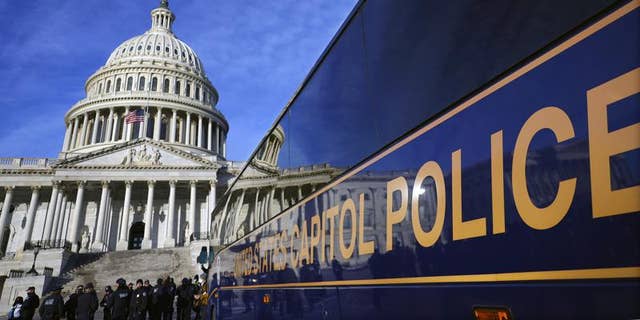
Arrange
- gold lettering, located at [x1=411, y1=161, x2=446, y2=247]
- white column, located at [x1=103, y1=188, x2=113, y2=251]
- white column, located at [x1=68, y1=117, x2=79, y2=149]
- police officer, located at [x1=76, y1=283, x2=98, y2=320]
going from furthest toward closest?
white column, located at [x1=68, y1=117, x2=79, y2=149], white column, located at [x1=103, y1=188, x2=113, y2=251], police officer, located at [x1=76, y1=283, x2=98, y2=320], gold lettering, located at [x1=411, y1=161, x2=446, y2=247]

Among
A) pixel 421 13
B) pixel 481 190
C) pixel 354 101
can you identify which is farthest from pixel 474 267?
pixel 354 101

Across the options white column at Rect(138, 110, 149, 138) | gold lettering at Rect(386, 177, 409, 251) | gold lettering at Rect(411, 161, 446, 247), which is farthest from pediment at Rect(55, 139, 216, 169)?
gold lettering at Rect(411, 161, 446, 247)

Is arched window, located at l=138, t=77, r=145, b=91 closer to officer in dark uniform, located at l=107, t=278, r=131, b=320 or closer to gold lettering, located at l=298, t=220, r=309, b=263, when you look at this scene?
officer in dark uniform, located at l=107, t=278, r=131, b=320

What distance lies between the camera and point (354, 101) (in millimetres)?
3781

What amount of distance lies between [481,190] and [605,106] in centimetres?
71

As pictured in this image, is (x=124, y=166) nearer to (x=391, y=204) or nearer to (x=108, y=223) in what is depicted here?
(x=108, y=223)

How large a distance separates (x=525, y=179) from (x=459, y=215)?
0.47 meters

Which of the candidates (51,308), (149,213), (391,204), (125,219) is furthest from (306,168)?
(125,219)

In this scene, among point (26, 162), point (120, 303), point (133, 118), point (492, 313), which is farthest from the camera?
point (133, 118)

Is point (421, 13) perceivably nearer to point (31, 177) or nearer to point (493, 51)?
point (493, 51)

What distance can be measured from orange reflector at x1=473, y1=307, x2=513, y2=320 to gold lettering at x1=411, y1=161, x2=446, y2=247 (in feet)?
1.52

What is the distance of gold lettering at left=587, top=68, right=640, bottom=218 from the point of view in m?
1.56

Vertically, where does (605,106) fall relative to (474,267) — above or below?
above

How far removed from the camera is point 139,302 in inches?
467
